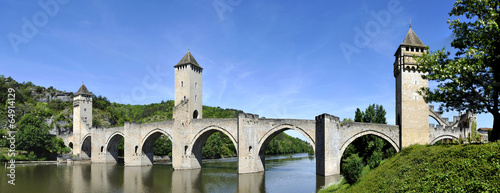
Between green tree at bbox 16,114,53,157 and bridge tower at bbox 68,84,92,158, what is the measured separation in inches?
163

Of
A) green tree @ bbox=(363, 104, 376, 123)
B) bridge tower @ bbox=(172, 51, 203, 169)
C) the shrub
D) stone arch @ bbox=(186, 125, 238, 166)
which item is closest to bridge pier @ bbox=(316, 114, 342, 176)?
green tree @ bbox=(363, 104, 376, 123)

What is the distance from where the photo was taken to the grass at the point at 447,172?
410 inches

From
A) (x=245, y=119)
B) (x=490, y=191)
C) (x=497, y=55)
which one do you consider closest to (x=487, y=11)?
(x=497, y=55)

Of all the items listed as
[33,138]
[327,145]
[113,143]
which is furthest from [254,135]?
[33,138]

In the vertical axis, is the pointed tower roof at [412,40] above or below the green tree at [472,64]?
above

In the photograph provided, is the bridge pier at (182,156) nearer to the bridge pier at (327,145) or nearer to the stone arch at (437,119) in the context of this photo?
the bridge pier at (327,145)

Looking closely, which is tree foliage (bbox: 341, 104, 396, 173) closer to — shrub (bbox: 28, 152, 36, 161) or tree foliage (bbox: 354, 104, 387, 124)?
tree foliage (bbox: 354, 104, 387, 124)

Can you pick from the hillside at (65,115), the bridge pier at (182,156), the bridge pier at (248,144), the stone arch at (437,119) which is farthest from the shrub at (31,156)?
the stone arch at (437,119)

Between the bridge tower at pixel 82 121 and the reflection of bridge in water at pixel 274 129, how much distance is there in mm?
14639

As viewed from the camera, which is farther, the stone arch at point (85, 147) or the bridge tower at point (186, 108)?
the stone arch at point (85, 147)

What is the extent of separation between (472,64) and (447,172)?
5376 mm

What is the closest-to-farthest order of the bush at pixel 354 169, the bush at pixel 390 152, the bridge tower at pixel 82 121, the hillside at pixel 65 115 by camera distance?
the bush at pixel 354 169 → the bush at pixel 390 152 → the bridge tower at pixel 82 121 → the hillside at pixel 65 115

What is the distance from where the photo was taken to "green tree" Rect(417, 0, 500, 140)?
46.2 ft

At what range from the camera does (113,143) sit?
166 ft
